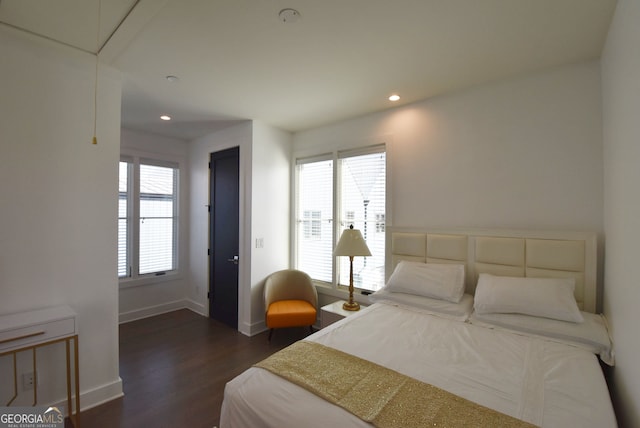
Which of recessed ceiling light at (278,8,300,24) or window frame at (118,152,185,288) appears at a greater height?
recessed ceiling light at (278,8,300,24)

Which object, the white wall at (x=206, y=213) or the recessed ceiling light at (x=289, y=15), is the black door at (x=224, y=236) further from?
the recessed ceiling light at (x=289, y=15)

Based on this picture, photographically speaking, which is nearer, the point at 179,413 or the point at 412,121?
the point at 179,413

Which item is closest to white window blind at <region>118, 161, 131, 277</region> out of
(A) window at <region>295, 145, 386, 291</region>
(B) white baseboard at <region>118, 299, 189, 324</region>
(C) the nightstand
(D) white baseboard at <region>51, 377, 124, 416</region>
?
(B) white baseboard at <region>118, 299, 189, 324</region>

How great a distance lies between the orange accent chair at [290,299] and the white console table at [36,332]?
1.71m

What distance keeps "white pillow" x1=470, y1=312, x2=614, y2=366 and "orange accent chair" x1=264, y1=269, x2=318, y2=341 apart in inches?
71.3

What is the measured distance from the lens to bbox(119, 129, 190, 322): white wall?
398 centimetres

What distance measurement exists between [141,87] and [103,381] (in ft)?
8.57

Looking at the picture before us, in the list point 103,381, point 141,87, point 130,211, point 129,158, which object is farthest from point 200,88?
point 103,381

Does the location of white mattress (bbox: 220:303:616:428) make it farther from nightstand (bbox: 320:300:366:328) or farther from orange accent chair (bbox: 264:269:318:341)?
orange accent chair (bbox: 264:269:318:341)

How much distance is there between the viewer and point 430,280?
96.6 inches

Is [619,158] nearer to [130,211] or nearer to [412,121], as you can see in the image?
[412,121]

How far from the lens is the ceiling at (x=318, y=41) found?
1.65m

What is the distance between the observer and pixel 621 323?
1.49m

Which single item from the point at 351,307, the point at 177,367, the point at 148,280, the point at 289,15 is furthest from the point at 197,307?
the point at 289,15
